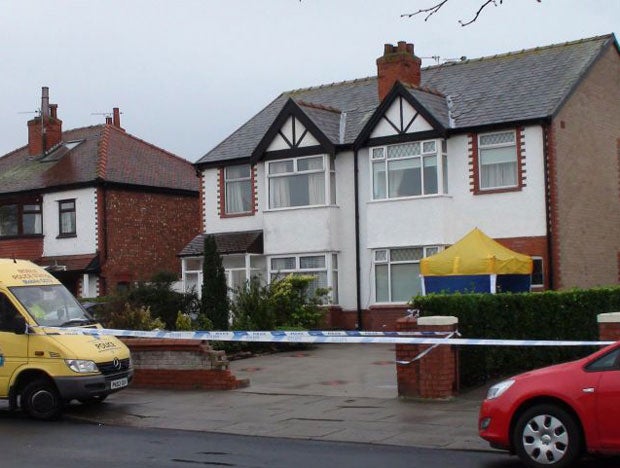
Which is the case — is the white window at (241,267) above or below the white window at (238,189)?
below

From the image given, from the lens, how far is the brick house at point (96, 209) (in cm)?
3384

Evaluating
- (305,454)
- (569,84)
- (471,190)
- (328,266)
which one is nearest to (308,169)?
(328,266)

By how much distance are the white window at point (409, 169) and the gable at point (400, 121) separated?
0.39 metres

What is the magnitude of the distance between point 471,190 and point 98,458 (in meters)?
16.7

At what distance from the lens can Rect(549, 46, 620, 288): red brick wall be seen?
24.0m

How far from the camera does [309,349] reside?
2278 centimetres

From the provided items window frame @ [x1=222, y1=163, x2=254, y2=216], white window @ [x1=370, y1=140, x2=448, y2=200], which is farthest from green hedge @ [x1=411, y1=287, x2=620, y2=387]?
window frame @ [x1=222, y1=163, x2=254, y2=216]

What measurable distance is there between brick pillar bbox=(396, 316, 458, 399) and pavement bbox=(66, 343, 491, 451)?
0.20 m

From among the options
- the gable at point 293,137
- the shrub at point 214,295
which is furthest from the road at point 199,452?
the gable at point 293,137

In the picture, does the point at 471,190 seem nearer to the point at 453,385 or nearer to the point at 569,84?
the point at 569,84

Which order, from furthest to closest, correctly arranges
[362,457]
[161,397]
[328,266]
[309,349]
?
[328,266] < [309,349] < [161,397] < [362,457]

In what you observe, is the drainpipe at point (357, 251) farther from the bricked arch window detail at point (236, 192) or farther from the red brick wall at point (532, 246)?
the red brick wall at point (532, 246)

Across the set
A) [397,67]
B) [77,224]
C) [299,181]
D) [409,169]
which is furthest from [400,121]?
[77,224]

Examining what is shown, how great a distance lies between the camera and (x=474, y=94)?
1034 inches
